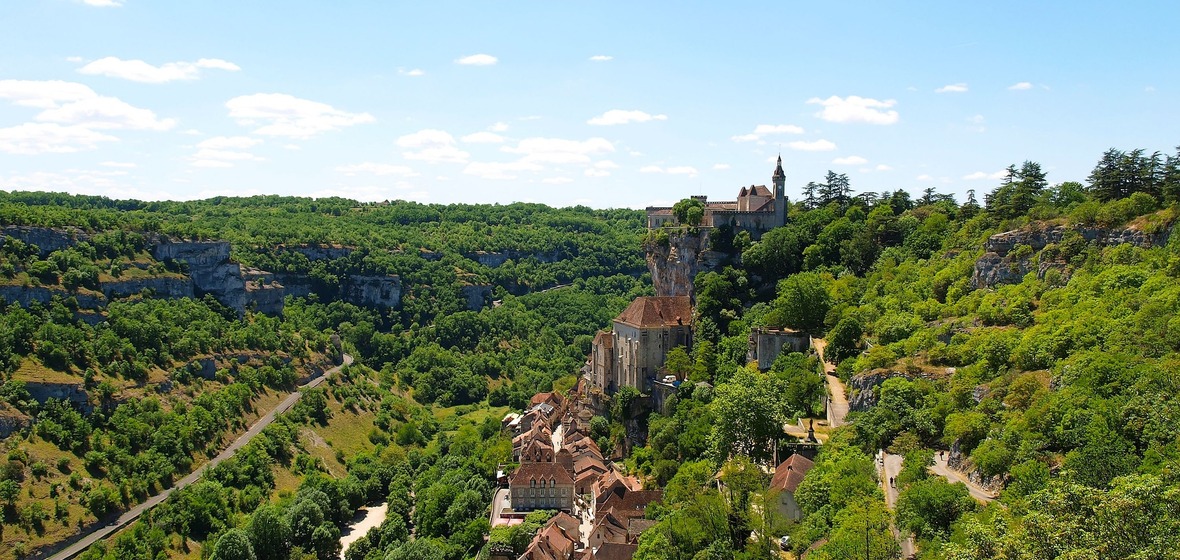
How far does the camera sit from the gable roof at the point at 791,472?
41.6m

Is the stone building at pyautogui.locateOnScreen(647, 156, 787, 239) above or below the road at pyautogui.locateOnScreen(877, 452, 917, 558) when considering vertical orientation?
above

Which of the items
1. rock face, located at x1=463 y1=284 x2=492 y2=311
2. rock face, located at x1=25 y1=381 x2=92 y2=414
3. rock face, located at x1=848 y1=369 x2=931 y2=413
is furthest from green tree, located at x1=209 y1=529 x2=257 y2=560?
rock face, located at x1=463 y1=284 x2=492 y2=311

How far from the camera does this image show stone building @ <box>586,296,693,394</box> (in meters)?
66.4

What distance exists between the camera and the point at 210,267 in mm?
115438

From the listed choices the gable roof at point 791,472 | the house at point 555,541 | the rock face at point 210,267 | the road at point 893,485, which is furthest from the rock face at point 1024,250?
the rock face at point 210,267

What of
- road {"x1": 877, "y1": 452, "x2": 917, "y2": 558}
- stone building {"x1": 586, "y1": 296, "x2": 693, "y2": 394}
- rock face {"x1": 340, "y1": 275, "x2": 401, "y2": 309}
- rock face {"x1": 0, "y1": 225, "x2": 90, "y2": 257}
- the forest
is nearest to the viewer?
road {"x1": 877, "y1": 452, "x2": 917, "y2": 558}

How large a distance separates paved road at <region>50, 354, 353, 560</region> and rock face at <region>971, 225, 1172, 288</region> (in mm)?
58775

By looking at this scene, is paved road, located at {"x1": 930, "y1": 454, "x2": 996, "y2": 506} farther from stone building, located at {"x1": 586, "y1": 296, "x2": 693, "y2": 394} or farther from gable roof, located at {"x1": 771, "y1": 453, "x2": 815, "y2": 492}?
stone building, located at {"x1": 586, "y1": 296, "x2": 693, "y2": 394}

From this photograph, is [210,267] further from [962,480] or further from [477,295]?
[962,480]

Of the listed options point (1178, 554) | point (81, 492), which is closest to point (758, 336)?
point (1178, 554)

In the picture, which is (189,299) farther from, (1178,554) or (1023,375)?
(1178,554)

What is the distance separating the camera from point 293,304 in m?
130

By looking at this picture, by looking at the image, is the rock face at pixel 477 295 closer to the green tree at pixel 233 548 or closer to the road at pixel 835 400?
the green tree at pixel 233 548

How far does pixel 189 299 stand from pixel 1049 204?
8707 cm
